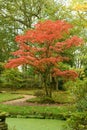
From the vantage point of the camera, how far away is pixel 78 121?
25.4 ft

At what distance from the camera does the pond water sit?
1141cm

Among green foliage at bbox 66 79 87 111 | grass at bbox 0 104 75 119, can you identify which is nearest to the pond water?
grass at bbox 0 104 75 119

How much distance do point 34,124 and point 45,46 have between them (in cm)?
733

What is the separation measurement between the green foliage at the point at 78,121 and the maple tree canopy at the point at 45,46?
10353 millimetres

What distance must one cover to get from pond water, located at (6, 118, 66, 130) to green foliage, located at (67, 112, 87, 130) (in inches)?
137

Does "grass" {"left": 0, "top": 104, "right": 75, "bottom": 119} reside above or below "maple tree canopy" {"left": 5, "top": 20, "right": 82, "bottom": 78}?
below

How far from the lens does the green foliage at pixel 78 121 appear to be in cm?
763

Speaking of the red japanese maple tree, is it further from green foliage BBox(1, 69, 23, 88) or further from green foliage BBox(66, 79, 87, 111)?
green foliage BBox(66, 79, 87, 111)

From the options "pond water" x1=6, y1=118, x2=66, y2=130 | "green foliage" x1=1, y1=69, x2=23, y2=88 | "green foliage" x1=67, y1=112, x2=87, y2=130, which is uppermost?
"green foliage" x1=67, y1=112, x2=87, y2=130

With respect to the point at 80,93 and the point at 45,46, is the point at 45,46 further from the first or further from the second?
the point at 80,93

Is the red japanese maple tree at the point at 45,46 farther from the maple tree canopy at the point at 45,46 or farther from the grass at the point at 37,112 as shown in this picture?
the grass at the point at 37,112

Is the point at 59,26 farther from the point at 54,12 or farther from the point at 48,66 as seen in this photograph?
the point at 54,12

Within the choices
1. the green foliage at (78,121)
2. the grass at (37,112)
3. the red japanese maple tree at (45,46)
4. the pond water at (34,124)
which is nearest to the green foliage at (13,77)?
the red japanese maple tree at (45,46)

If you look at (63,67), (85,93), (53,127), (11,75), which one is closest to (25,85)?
(11,75)
